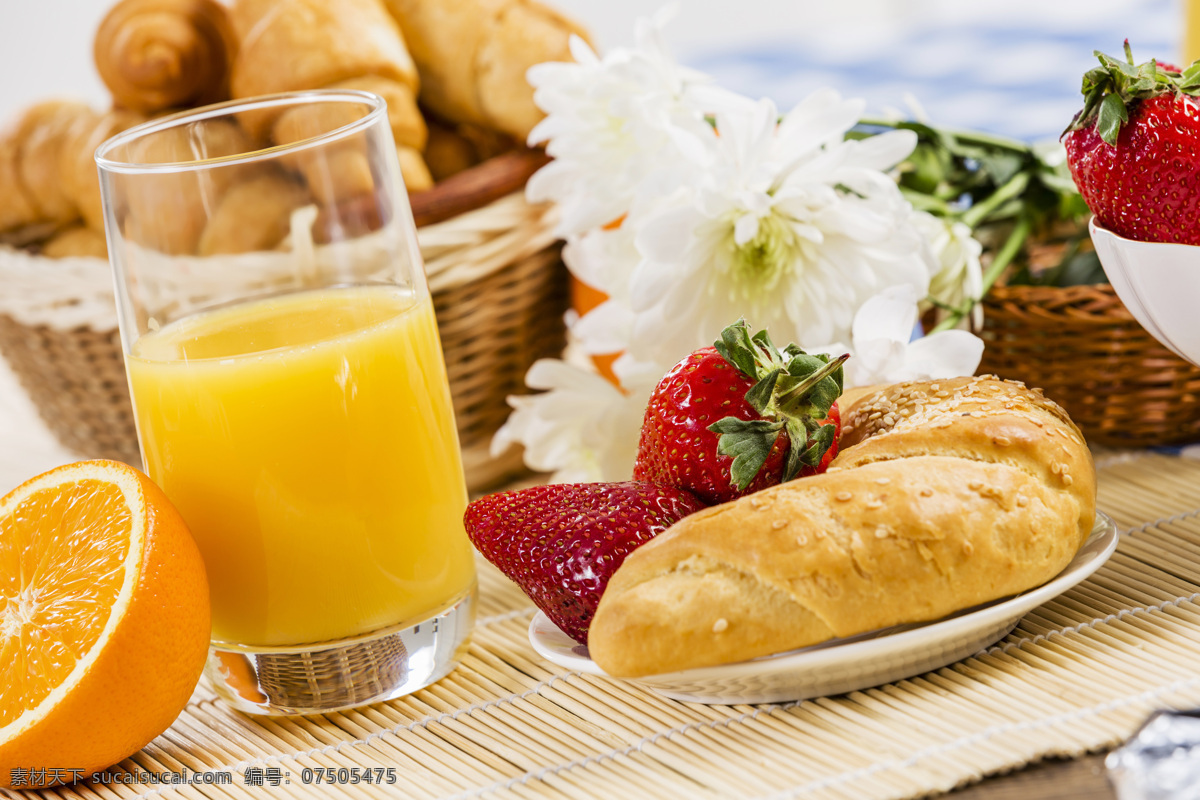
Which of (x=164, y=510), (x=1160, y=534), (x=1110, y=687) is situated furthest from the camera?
(x=1160, y=534)

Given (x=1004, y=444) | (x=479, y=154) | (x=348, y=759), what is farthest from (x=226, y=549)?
(x=479, y=154)

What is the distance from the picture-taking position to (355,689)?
92 centimetres

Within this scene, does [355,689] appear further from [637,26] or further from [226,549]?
[637,26]

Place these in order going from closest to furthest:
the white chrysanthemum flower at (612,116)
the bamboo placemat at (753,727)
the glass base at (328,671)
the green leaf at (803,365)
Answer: the bamboo placemat at (753,727) → the green leaf at (803,365) → the glass base at (328,671) → the white chrysanthemum flower at (612,116)

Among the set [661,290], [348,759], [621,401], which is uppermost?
[661,290]

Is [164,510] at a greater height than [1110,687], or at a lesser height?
greater

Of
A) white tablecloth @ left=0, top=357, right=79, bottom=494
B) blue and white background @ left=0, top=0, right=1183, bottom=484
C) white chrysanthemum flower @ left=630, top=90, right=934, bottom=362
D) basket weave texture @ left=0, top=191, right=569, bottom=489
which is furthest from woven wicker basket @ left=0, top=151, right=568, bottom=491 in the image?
blue and white background @ left=0, top=0, right=1183, bottom=484

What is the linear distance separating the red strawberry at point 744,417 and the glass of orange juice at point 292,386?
0.74 ft

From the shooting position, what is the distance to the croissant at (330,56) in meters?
1.24

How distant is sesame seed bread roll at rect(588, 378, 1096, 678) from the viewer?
27.8 inches

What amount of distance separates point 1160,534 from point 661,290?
1.56 feet

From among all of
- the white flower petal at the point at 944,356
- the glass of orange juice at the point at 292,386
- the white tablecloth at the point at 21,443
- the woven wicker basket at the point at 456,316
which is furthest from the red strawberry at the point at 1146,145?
the white tablecloth at the point at 21,443

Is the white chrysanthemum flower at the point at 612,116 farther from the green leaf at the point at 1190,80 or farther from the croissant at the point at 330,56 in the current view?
the green leaf at the point at 1190,80

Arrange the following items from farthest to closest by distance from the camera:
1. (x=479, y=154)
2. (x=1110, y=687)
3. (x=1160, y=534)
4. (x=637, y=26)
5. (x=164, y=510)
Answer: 1. (x=479, y=154)
2. (x=637, y=26)
3. (x=1160, y=534)
4. (x=164, y=510)
5. (x=1110, y=687)
